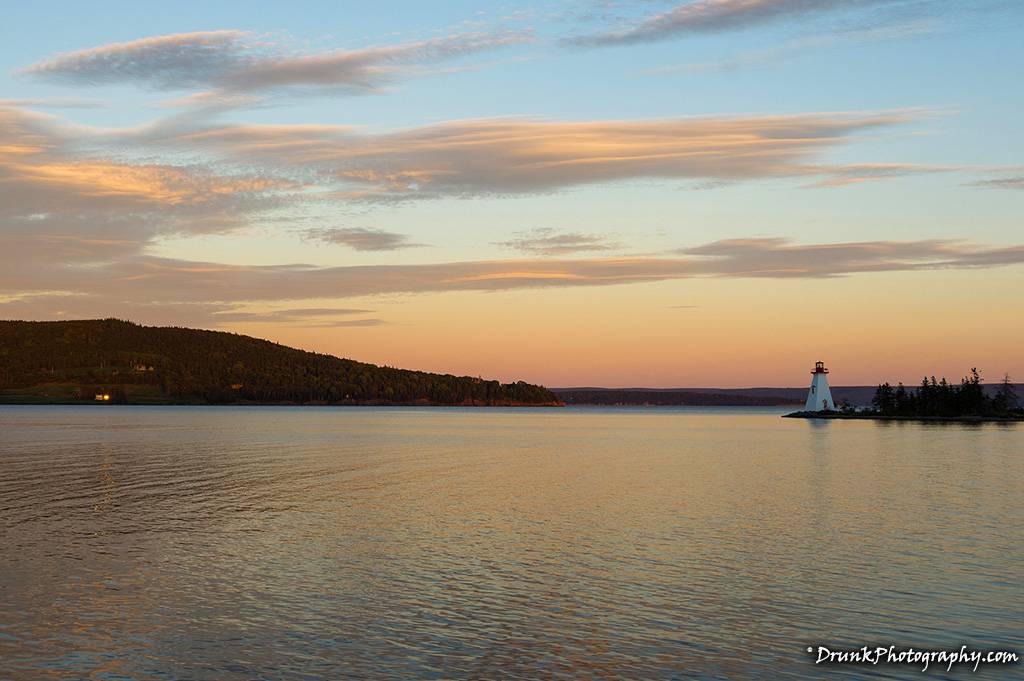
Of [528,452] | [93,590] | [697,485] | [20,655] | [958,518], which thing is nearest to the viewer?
[20,655]

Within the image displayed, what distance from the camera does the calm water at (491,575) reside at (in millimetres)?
22984

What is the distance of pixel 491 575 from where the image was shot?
1273 inches

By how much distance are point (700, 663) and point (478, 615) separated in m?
6.83

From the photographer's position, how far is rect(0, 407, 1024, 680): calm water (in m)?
23.0

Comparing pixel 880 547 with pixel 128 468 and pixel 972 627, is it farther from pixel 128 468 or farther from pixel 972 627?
pixel 128 468

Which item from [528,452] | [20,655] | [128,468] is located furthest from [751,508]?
[528,452]

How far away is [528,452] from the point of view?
107 metres

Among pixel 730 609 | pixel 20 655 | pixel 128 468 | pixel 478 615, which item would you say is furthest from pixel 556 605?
pixel 128 468

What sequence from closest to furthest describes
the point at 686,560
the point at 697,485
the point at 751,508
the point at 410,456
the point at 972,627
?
1. the point at 972,627
2. the point at 686,560
3. the point at 751,508
4. the point at 697,485
5. the point at 410,456

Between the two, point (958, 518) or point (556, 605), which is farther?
point (958, 518)

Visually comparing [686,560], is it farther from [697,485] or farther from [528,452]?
[528,452]

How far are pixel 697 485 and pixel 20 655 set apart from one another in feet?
162

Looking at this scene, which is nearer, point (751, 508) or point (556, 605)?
point (556, 605)

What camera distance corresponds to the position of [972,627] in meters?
25.8
